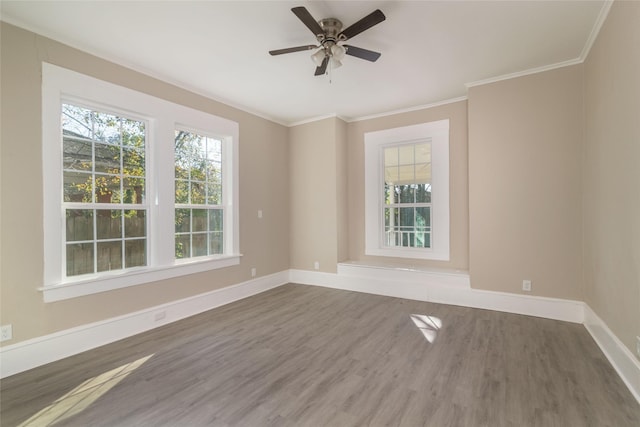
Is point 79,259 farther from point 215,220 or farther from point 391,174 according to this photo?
point 391,174

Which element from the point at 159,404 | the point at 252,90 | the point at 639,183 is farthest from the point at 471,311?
the point at 252,90

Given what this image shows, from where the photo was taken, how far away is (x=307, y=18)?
213 centimetres

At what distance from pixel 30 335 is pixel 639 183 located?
470cm

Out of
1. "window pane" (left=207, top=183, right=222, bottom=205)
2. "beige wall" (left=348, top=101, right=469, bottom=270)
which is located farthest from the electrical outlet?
"beige wall" (left=348, top=101, right=469, bottom=270)

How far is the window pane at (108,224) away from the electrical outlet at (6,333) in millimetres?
948

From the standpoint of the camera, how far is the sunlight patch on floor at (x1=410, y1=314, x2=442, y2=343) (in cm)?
293

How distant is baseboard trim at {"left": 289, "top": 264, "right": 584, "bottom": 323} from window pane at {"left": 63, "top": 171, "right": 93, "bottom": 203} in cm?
328

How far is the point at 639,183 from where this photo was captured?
1857 mm

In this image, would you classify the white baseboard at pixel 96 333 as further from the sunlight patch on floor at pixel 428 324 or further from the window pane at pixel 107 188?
the sunlight patch on floor at pixel 428 324

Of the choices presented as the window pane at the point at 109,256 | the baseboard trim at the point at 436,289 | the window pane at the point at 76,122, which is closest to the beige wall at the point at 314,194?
the baseboard trim at the point at 436,289

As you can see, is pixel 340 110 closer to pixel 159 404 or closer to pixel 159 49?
pixel 159 49

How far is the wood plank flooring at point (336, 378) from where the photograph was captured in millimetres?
1788

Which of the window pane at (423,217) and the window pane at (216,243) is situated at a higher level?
the window pane at (423,217)

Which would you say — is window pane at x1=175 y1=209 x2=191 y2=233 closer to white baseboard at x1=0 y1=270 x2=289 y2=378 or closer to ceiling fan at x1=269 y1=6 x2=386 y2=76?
white baseboard at x1=0 y1=270 x2=289 y2=378
